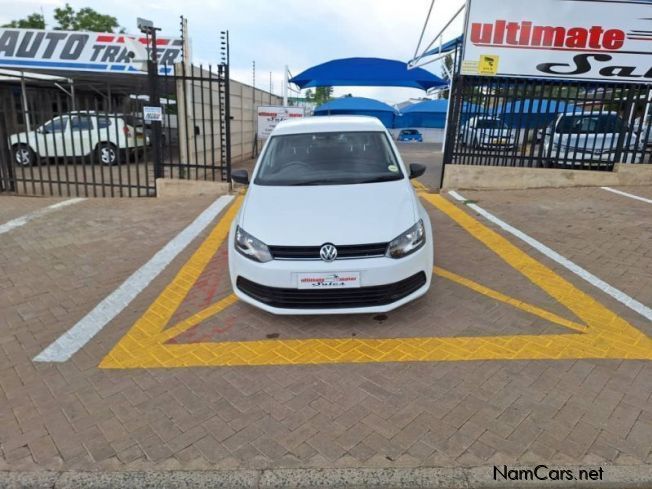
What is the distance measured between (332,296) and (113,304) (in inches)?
86.7

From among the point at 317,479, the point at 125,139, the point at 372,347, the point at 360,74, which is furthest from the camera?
the point at 360,74

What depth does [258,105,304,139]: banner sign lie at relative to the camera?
13.6m

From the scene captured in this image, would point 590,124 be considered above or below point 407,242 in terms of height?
above

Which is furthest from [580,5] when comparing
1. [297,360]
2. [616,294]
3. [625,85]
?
[297,360]

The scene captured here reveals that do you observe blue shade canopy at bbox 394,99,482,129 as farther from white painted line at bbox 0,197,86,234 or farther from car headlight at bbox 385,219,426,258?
car headlight at bbox 385,219,426,258

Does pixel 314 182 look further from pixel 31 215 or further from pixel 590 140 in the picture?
pixel 590 140

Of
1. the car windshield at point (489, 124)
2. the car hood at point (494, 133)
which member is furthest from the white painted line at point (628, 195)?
the car windshield at point (489, 124)

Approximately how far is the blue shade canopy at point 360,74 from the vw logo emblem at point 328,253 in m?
14.9

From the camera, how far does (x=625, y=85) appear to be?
29.3 ft

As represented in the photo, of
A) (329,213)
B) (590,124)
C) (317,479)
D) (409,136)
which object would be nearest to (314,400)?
(317,479)

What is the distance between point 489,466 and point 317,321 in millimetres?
1806

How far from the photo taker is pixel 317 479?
7.60ft

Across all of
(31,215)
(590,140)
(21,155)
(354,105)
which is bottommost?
(31,215)

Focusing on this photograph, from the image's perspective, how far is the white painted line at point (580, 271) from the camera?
4145 mm
